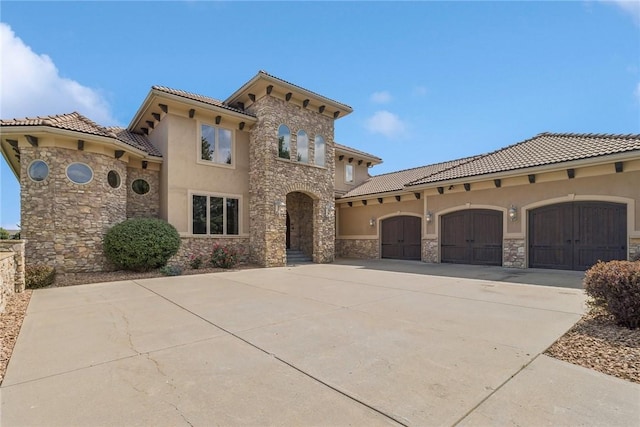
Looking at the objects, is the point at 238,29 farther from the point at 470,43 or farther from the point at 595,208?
the point at 595,208

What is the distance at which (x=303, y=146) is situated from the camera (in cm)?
1512

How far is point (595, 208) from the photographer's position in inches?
422

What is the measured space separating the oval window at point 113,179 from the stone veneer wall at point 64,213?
285 mm

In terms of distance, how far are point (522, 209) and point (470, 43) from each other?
6.78m

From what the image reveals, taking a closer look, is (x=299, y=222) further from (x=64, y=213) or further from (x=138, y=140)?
(x=64, y=213)

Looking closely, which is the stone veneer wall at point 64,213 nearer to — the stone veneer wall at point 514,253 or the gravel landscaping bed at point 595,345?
the gravel landscaping bed at point 595,345

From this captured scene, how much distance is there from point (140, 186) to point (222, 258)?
186 inches

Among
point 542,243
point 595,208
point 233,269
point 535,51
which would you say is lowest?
point 233,269

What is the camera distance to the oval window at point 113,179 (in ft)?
38.8

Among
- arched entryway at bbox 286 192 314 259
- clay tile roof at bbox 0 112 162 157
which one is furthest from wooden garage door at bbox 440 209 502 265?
clay tile roof at bbox 0 112 162 157

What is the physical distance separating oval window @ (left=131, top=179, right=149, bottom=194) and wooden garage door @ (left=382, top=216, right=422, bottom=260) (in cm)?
1228

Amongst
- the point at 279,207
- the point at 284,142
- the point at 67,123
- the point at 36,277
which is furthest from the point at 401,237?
the point at 67,123

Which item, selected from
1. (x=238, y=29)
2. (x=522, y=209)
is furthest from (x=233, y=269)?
(x=522, y=209)

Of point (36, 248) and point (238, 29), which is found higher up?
→ point (238, 29)
